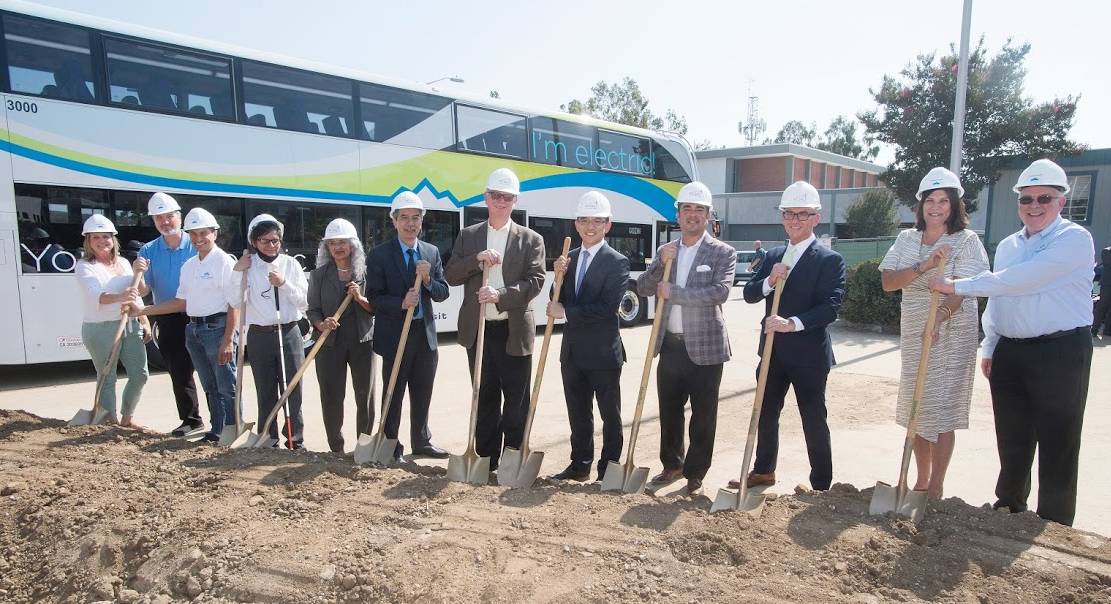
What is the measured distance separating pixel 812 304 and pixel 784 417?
2.33 metres

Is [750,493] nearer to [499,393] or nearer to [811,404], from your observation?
[811,404]

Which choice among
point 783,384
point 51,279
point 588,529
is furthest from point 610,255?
point 51,279

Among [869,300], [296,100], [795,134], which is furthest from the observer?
[795,134]

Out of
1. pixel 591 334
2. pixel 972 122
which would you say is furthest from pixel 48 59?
pixel 972 122

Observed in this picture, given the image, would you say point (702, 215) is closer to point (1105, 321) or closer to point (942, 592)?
point (942, 592)

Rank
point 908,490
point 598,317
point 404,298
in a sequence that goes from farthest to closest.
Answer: point 404,298, point 598,317, point 908,490

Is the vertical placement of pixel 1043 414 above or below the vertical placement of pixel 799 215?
below

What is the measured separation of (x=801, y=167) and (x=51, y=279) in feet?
109

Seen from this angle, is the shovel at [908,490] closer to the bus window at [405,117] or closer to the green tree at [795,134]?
the bus window at [405,117]

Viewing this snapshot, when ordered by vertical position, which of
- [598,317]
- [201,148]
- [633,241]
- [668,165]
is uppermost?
[668,165]

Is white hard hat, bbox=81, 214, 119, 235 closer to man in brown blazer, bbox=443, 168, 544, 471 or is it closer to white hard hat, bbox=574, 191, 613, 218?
man in brown blazer, bbox=443, 168, 544, 471

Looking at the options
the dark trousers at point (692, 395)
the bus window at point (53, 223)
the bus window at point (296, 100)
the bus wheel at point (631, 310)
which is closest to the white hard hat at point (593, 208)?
the dark trousers at point (692, 395)

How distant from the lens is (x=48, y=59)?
6453mm

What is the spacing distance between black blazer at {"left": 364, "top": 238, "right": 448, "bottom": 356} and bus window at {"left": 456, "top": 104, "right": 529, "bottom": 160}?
554 centimetres
